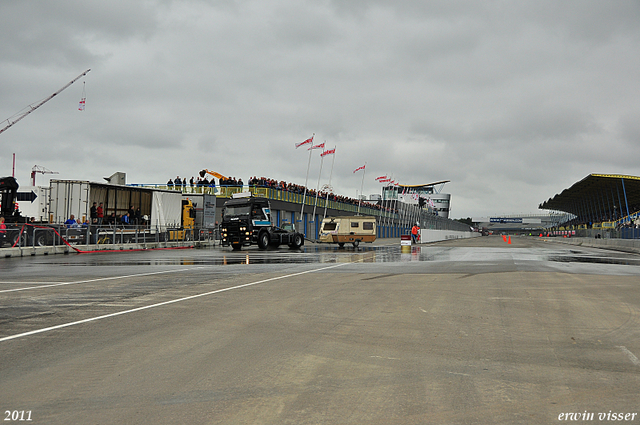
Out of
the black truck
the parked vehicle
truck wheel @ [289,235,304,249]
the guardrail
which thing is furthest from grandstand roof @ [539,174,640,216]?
the guardrail

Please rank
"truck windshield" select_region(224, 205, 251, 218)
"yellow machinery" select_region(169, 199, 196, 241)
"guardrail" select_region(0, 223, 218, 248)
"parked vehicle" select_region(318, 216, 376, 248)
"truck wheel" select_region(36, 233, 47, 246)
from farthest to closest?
"parked vehicle" select_region(318, 216, 376, 248) → "yellow machinery" select_region(169, 199, 196, 241) → "truck windshield" select_region(224, 205, 251, 218) → "truck wheel" select_region(36, 233, 47, 246) → "guardrail" select_region(0, 223, 218, 248)

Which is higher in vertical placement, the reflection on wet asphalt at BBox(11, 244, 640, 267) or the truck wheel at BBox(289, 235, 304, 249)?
the truck wheel at BBox(289, 235, 304, 249)

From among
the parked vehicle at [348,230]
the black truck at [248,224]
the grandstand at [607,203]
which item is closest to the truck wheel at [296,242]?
the black truck at [248,224]

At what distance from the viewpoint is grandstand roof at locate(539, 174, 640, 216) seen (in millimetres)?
69500

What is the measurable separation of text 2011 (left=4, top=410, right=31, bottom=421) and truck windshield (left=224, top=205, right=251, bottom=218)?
28.2 meters

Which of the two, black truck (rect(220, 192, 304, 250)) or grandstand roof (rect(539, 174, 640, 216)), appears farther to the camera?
grandstand roof (rect(539, 174, 640, 216))

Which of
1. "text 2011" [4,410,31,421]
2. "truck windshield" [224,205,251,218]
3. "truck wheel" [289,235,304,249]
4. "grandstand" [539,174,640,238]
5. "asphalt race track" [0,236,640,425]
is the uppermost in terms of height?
"grandstand" [539,174,640,238]

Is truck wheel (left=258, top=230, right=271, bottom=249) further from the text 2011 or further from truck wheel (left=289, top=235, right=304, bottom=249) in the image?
the text 2011

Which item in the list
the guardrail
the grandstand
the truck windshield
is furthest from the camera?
the grandstand

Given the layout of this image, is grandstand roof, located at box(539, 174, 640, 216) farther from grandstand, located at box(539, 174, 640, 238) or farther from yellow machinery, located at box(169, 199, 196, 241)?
yellow machinery, located at box(169, 199, 196, 241)

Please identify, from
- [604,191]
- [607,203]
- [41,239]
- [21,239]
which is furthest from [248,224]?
[607,203]

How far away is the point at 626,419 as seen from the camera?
3959 millimetres

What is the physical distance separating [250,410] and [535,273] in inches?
555

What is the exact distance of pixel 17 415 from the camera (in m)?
3.96
